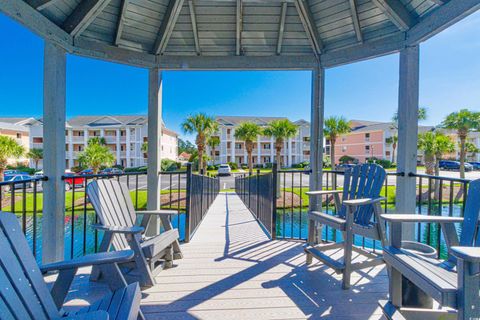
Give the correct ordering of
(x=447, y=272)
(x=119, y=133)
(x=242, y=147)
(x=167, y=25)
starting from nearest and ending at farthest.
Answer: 1. (x=447, y=272)
2. (x=167, y=25)
3. (x=119, y=133)
4. (x=242, y=147)

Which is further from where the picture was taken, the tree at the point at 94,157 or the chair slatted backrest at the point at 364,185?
the tree at the point at 94,157

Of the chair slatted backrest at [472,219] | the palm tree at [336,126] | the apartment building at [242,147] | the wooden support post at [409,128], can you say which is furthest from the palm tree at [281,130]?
the chair slatted backrest at [472,219]

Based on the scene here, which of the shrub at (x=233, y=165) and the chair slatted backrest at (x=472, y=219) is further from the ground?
the chair slatted backrest at (x=472, y=219)

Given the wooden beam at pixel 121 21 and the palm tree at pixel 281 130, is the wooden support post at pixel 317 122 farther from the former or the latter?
the palm tree at pixel 281 130

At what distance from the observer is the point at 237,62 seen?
358cm

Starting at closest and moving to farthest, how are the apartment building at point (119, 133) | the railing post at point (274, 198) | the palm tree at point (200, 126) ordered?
1. the railing post at point (274, 198)
2. the palm tree at point (200, 126)
3. the apartment building at point (119, 133)

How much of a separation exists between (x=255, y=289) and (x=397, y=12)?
314 centimetres

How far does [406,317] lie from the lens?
4.69ft

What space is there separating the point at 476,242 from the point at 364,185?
1.17 meters

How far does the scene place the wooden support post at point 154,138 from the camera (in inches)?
139

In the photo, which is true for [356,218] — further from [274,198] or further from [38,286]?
[38,286]

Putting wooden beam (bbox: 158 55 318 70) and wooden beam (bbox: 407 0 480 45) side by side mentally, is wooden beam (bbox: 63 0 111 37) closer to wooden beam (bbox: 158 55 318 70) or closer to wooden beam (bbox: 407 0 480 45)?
wooden beam (bbox: 158 55 318 70)

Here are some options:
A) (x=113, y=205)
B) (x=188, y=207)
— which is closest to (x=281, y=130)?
(x=188, y=207)

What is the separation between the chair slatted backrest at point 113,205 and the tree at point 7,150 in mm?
15592
